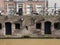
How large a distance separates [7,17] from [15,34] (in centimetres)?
178

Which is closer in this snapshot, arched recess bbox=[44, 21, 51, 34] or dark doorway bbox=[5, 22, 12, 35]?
arched recess bbox=[44, 21, 51, 34]

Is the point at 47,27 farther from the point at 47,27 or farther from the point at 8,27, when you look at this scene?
the point at 8,27

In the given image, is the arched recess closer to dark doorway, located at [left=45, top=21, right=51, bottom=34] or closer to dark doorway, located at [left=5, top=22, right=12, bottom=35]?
dark doorway, located at [left=45, top=21, right=51, bottom=34]

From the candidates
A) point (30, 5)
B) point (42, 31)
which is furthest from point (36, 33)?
point (30, 5)

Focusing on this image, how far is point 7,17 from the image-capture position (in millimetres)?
42875

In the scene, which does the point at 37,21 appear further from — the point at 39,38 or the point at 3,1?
the point at 3,1
